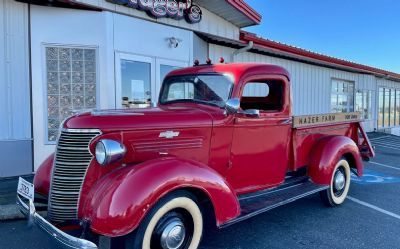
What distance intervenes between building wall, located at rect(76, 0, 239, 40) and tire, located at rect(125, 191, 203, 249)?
469cm

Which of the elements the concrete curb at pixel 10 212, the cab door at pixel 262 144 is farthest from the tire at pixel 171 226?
the concrete curb at pixel 10 212

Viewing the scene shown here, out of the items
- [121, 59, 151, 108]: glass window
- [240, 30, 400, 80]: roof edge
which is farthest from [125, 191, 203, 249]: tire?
[240, 30, 400, 80]: roof edge

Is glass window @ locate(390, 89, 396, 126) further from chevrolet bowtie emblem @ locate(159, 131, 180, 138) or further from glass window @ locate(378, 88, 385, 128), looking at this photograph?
chevrolet bowtie emblem @ locate(159, 131, 180, 138)

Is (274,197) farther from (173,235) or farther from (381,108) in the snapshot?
(381,108)

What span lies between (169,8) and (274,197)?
16.3 ft

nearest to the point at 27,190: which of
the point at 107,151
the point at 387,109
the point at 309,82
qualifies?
the point at 107,151

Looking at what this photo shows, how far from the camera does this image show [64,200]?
277 centimetres

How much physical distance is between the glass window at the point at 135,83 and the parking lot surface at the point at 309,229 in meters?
3.36

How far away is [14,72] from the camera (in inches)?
229

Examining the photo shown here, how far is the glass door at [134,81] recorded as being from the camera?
21.6 ft

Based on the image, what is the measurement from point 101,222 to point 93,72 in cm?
450

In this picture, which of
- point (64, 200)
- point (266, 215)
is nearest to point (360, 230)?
point (266, 215)

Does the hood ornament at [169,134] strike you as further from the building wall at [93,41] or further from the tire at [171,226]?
the building wall at [93,41]

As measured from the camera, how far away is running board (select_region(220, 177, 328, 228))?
336cm
